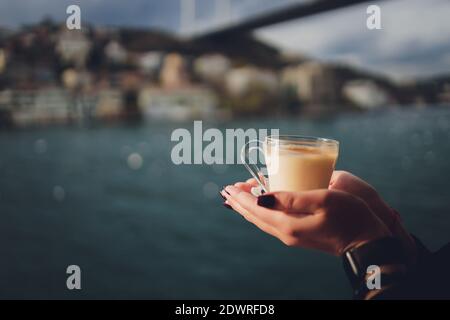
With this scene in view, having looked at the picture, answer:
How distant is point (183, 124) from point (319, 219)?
10.3m

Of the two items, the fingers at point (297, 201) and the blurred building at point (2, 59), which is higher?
the blurred building at point (2, 59)

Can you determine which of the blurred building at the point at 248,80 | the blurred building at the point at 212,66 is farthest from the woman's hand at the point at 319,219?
the blurred building at the point at 248,80

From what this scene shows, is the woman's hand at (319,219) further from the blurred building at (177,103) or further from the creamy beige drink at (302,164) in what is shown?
the blurred building at (177,103)

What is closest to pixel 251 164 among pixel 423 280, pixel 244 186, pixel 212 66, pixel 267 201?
pixel 244 186

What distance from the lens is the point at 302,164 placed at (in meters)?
0.61

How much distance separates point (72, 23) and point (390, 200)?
1248 centimetres

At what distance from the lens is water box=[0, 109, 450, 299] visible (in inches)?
430

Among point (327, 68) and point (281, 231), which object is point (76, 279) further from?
point (327, 68)

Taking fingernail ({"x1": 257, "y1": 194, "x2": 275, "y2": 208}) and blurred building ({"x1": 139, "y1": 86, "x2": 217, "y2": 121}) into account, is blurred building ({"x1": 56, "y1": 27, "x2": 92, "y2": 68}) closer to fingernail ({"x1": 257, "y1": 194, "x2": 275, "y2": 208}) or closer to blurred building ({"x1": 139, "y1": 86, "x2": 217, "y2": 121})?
blurred building ({"x1": 139, "y1": 86, "x2": 217, "y2": 121})

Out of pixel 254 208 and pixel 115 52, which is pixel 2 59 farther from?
pixel 254 208

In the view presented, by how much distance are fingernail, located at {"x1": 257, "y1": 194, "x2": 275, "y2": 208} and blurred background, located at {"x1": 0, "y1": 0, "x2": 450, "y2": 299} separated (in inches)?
172

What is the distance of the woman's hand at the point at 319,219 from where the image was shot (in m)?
0.46

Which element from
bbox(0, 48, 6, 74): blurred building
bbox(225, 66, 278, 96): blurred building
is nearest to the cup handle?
bbox(0, 48, 6, 74): blurred building

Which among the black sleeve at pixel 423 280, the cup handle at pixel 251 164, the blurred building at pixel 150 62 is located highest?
the blurred building at pixel 150 62
